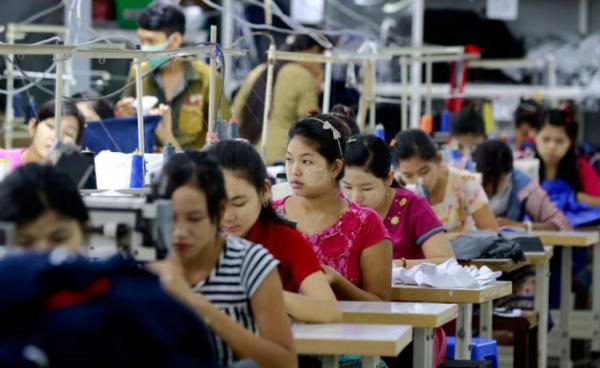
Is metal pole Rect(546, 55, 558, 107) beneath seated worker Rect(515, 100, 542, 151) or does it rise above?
above

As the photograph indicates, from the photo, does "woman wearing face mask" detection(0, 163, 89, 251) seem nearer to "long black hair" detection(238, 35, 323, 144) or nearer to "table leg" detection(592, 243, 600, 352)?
"long black hair" detection(238, 35, 323, 144)

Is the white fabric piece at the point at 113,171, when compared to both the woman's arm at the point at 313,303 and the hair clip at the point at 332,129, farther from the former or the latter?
the woman's arm at the point at 313,303

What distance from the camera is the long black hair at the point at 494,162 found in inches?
294

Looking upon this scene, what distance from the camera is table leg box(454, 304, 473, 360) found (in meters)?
4.69

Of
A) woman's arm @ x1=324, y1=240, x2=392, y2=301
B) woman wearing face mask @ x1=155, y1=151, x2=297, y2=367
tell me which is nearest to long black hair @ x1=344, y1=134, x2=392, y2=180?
woman's arm @ x1=324, y1=240, x2=392, y2=301

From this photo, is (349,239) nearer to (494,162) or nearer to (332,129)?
(332,129)

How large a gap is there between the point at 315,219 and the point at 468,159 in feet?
12.1

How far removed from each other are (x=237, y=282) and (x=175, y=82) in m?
3.85

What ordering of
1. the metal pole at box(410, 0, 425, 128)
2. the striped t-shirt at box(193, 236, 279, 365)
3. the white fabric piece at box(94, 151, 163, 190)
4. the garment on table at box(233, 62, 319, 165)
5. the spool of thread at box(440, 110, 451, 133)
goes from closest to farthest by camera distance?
the striped t-shirt at box(193, 236, 279, 365) < the white fabric piece at box(94, 151, 163, 190) < the garment on table at box(233, 62, 319, 165) < the metal pole at box(410, 0, 425, 128) < the spool of thread at box(440, 110, 451, 133)

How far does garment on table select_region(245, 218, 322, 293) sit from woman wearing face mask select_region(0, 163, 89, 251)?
1164 millimetres

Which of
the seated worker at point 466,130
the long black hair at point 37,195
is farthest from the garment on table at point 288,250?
the seated worker at point 466,130

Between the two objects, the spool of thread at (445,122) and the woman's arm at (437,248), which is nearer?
the woman's arm at (437,248)

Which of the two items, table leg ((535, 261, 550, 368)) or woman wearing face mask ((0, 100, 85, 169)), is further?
table leg ((535, 261, 550, 368))

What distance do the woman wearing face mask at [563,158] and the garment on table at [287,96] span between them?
1.64 m
